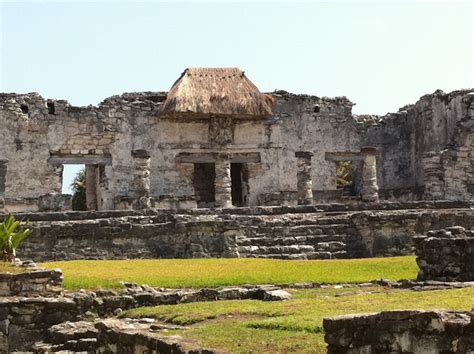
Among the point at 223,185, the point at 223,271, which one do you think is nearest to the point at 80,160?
the point at 223,185

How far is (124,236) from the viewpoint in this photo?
53.6ft

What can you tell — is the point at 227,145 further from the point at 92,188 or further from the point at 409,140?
the point at 409,140

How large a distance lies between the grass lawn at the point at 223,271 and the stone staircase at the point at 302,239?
1356mm

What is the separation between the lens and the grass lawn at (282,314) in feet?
22.5

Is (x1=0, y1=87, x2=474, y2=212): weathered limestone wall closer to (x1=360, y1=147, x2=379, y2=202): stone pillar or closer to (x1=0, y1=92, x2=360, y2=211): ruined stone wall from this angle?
(x1=0, y1=92, x2=360, y2=211): ruined stone wall

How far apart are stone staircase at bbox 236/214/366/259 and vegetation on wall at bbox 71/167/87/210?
57.6 feet

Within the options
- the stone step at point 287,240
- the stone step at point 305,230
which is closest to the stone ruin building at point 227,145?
the stone step at point 305,230

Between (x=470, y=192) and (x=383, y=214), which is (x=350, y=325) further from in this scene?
(x=470, y=192)

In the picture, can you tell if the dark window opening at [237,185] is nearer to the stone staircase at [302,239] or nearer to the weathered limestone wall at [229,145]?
the weathered limestone wall at [229,145]

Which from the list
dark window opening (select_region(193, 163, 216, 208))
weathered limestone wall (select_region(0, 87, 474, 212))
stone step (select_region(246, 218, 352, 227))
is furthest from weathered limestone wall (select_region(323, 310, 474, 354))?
dark window opening (select_region(193, 163, 216, 208))

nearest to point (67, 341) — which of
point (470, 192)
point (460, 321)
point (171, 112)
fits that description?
point (460, 321)

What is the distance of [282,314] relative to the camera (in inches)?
327

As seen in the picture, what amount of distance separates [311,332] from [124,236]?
9642mm

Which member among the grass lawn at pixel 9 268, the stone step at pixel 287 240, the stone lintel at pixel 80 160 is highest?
the stone lintel at pixel 80 160
